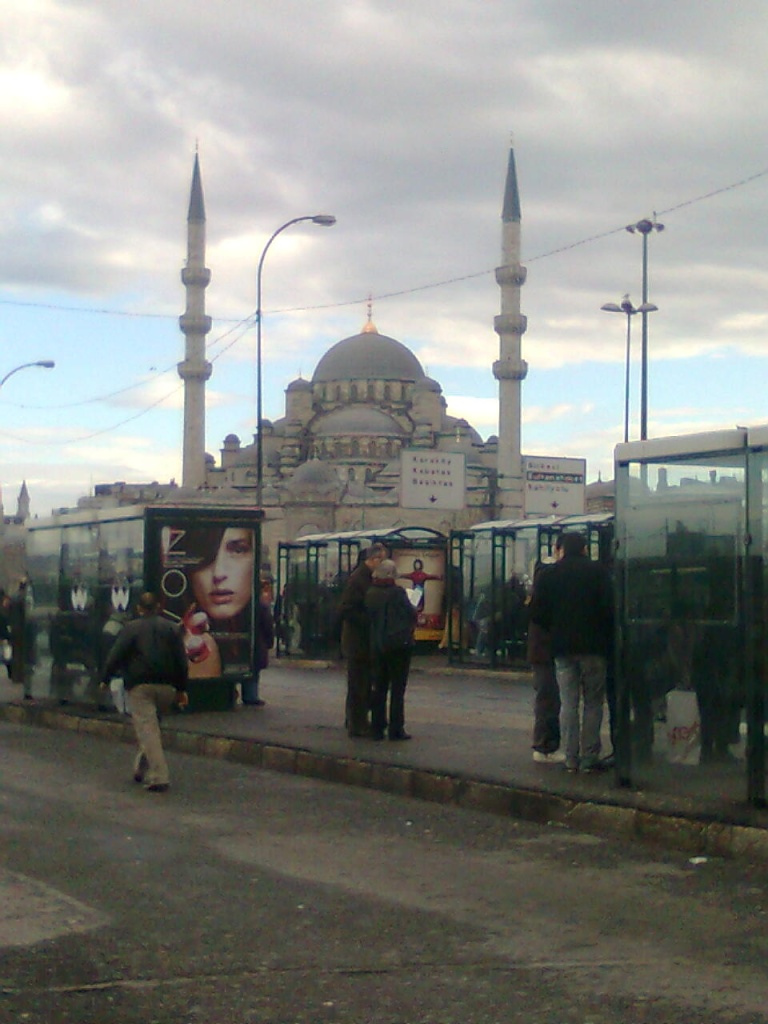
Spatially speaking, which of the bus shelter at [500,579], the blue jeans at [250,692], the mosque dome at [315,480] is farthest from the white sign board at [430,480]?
the mosque dome at [315,480]

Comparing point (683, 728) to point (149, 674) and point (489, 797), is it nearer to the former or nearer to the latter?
point (489, 797)

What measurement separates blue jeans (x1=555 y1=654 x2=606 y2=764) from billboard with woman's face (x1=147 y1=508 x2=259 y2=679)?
6159 millimetres

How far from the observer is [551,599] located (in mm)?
10523

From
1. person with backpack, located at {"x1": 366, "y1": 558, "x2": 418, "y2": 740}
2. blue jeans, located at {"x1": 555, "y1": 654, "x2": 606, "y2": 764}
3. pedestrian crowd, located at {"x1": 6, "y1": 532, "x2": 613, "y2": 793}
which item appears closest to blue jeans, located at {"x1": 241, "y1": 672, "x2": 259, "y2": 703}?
person with backpack, located at {"x1": 366, "y1": 558, "x2": 418, "y2": 740}

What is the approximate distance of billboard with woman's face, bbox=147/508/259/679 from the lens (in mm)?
15750

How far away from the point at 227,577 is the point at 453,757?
206 inches

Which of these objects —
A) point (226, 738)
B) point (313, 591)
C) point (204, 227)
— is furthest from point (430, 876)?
point (204, 227)

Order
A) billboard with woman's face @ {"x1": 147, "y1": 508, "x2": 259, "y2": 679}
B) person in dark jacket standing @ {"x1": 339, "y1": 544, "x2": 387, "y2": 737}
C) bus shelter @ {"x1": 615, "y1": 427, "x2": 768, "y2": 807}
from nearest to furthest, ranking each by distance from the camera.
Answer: bus shelter @ {"x1": 615, "y1": 427, "x2": 768, "y2": 807}
person in dark jacket standing @ {"x1": 339, "y1": 544, "x2": 387, "y2": 737}
billboard with woman's face @ {"x1": 147, "y1": 508, "x2": 259, "y2": 679}

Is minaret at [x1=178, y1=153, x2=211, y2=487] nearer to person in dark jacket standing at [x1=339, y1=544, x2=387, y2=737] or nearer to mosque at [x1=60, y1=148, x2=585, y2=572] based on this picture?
mosque at [x1=60, y1=148, x2=585, y2=572]

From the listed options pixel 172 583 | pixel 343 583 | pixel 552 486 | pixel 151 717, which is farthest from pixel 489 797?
pixel 552 486

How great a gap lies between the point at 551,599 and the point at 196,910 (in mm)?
4629

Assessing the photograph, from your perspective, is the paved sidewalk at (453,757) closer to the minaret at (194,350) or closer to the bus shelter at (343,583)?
the bus shelter at (343,583)

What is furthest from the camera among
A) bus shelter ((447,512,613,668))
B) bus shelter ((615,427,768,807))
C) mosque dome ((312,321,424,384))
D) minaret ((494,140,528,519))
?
mosque dome ((312,321,424,384))

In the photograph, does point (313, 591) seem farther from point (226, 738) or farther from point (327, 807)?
point (327, 807)
